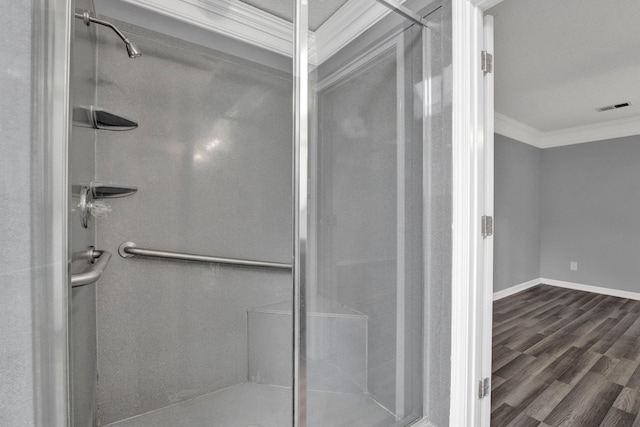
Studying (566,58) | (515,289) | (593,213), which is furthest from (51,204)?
(593,213)

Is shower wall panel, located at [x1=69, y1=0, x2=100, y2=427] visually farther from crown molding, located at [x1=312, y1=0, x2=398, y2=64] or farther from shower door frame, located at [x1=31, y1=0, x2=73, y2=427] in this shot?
crown molding, located at [x1=312, y1=0, x2=398, y2=64]

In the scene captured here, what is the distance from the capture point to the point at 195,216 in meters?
1.73

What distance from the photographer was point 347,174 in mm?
1317

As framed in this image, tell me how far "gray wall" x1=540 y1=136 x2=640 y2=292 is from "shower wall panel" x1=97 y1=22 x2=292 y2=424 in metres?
5.03

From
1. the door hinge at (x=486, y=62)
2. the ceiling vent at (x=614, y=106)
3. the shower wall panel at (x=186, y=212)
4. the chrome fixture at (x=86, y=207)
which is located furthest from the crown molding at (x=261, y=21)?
the ceiling vent at (x=614, y=106)

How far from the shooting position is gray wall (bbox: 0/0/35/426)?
1.91ft

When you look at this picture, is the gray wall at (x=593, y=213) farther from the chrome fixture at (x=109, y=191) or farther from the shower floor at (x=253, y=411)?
the chrome fixture at (x=109, y=191)

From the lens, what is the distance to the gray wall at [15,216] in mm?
583

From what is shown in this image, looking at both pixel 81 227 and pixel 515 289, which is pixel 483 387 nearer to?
pixel 81 227

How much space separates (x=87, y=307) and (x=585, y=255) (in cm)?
599

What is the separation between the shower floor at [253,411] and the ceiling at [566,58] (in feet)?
7.00

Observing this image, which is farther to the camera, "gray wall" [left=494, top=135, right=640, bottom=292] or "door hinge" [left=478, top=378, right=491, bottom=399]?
"gray wall" [left=494, top=135, right=640, bottom=292]

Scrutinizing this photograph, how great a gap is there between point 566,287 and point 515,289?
1.06m

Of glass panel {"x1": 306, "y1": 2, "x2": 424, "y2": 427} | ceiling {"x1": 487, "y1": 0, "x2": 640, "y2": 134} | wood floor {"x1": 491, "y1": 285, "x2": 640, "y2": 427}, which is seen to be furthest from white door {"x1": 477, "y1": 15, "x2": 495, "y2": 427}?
wood floor {"x1": 491, "y1": 285, "x2": 640, "y2": 427}
